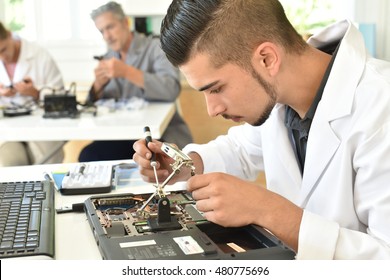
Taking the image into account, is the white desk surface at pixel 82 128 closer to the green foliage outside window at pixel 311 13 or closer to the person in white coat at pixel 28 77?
the person in white coat at pixel 28 77

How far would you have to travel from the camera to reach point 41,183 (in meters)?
1.19

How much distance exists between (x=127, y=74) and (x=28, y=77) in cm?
59

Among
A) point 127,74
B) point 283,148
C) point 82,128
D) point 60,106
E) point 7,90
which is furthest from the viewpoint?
point 7,90

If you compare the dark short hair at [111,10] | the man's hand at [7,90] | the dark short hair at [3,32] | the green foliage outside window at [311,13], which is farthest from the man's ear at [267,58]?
the green foliage outside window at [311,13]

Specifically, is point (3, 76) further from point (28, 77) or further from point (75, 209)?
point (75, 209)

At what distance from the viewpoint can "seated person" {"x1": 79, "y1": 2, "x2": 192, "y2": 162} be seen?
2.52m

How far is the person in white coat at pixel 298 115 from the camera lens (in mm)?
863

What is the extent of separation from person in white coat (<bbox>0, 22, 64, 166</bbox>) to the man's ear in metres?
1.67

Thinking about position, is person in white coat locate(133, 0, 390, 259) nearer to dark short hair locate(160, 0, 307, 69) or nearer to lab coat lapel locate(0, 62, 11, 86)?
dark short hair locate(160, 0, 307, 69)

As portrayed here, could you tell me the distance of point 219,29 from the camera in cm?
103

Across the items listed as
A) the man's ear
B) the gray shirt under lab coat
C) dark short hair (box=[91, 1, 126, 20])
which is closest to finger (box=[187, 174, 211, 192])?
the man's ear

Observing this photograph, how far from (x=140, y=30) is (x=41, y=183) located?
245 centimetres

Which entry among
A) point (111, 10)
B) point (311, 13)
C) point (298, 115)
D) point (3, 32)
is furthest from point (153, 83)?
point (298, 115)
